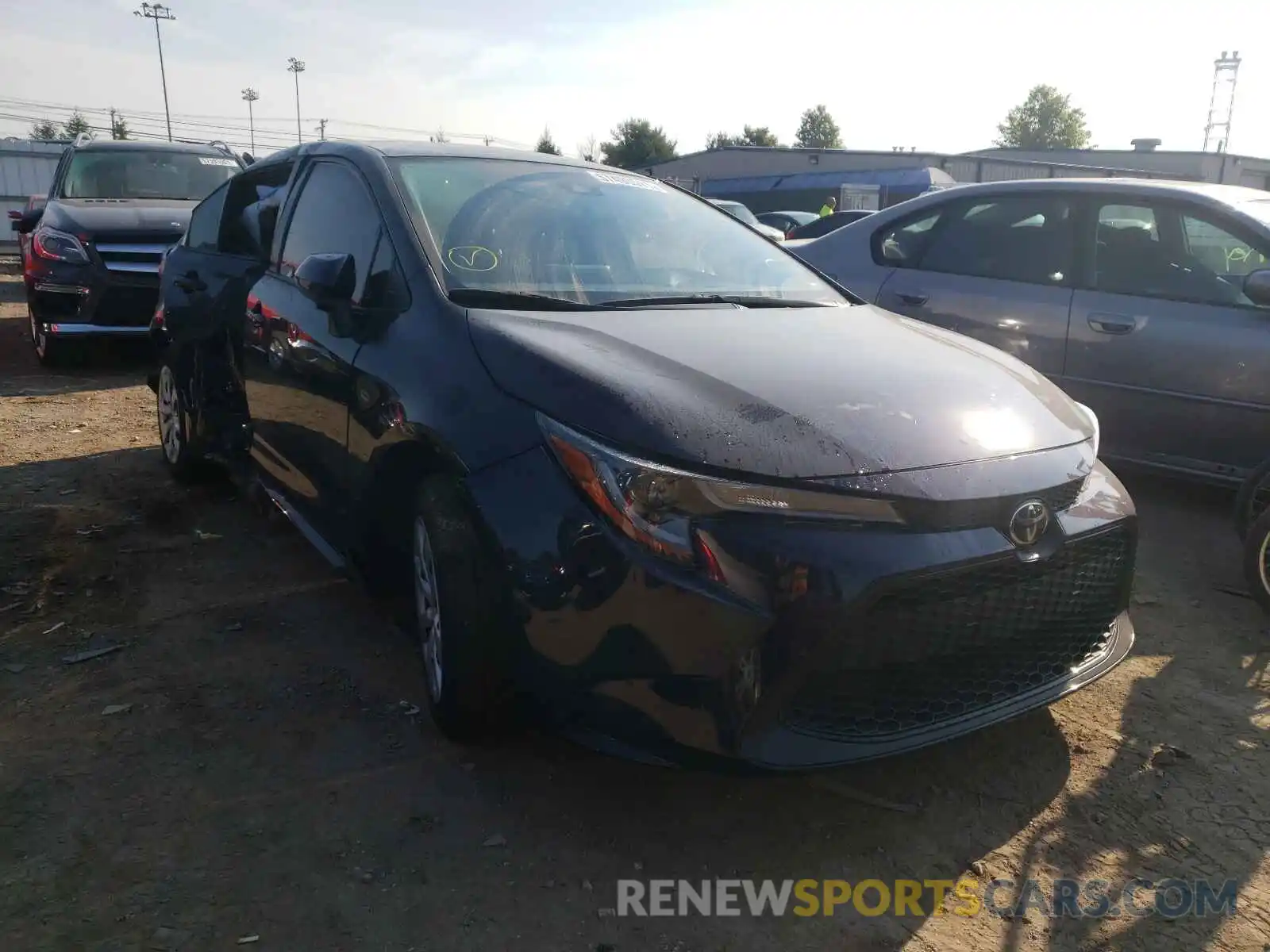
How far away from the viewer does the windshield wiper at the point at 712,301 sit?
10.3 ft

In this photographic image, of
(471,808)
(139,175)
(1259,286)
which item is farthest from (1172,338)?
(139,175)

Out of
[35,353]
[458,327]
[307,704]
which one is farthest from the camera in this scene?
[35,353]

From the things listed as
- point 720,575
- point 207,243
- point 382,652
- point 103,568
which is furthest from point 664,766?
point 207,243

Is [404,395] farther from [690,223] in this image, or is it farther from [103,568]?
[103,568]

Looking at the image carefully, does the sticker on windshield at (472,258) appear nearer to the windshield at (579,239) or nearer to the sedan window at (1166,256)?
the windshield at (579,239)

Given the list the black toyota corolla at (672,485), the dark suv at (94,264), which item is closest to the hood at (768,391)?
the black toyota corolla at (672,485)

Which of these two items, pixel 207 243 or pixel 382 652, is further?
pixel 207 243

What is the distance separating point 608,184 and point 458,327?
131 cm

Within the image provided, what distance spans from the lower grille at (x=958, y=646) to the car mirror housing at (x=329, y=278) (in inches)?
74.7

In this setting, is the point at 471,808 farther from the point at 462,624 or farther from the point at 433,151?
the point at 433,151

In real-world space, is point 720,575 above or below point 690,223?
below

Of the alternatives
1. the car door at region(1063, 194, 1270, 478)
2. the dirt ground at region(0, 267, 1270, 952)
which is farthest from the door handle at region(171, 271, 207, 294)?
the car door at region(1063, 194, 1270, 478)

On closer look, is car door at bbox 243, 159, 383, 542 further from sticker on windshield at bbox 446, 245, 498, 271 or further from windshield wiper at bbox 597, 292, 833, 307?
windshield wiper at bbox 597, 292, 833, 307

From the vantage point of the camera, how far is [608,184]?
3.80 metres
